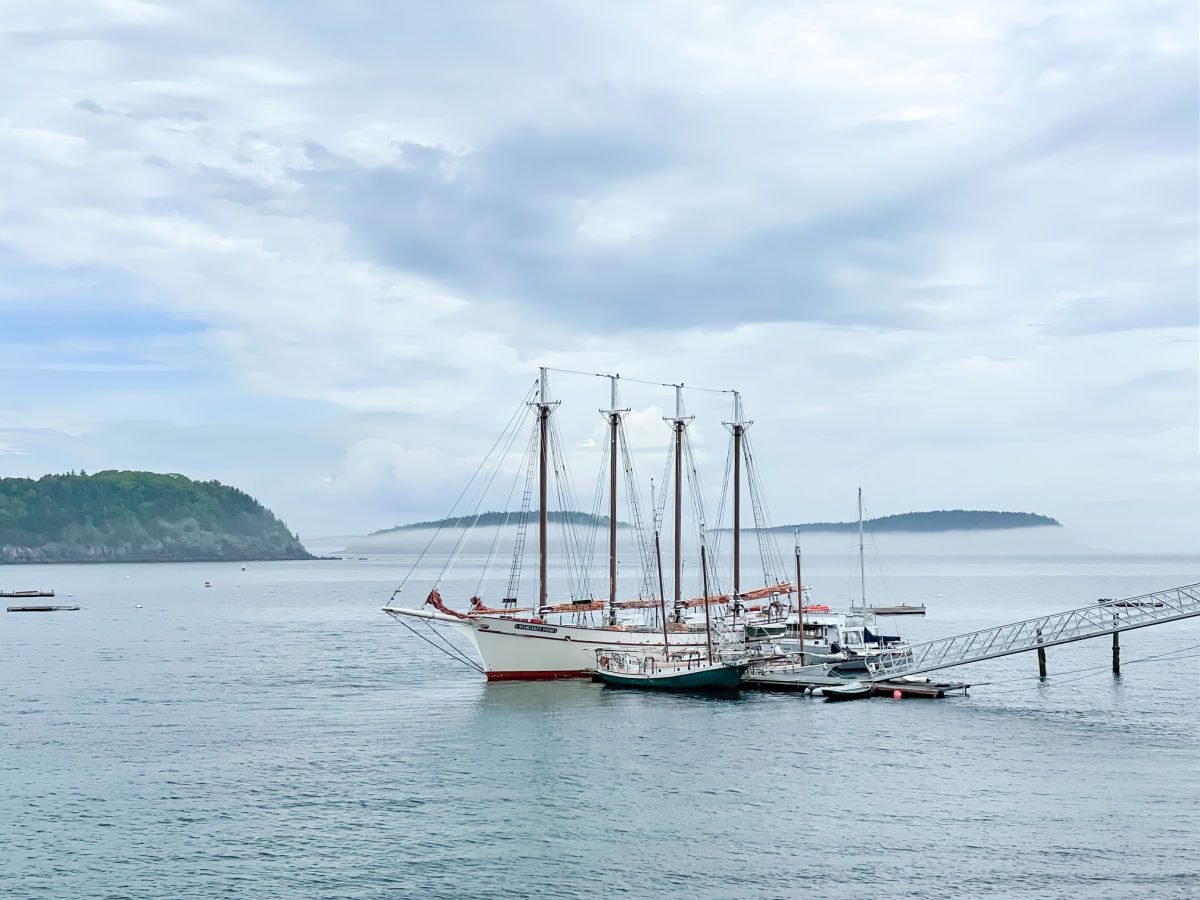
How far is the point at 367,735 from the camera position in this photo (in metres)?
62.1

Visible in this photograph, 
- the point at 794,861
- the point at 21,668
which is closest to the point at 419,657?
the point at 21,668

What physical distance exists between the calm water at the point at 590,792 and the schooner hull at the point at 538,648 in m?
2.76

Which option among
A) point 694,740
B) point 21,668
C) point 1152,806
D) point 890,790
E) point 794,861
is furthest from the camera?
point 21,668

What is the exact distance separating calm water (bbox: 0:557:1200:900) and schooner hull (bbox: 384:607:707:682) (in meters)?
2.76

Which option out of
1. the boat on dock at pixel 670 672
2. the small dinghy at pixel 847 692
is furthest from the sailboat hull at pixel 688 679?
the small dinghy at pixel 847 692

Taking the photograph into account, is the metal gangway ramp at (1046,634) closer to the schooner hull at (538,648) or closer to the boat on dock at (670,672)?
the boat on dock at (670,672)

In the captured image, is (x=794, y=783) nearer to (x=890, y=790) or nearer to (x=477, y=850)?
(x=890, y=790)

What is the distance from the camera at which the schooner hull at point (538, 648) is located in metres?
82.8

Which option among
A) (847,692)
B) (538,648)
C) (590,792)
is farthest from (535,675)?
(590,792)

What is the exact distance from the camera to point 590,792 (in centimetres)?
4828

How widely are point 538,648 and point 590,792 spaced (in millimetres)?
35003

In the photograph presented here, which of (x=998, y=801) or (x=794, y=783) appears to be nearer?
(x=998, y=801)

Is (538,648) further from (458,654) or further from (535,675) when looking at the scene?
(458,654)

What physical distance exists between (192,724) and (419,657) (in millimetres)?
40119
